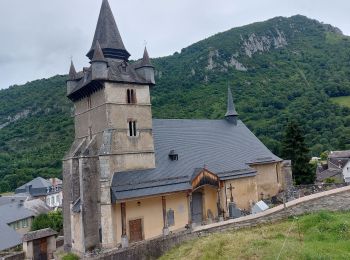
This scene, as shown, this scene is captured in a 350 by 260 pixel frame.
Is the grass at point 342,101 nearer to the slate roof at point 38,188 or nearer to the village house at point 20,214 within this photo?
the slate roof at point 38,188

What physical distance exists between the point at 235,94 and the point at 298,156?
177 feet

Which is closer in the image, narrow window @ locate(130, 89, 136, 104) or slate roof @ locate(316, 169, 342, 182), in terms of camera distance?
narrow window @ locate(130, 89, 136, 104)

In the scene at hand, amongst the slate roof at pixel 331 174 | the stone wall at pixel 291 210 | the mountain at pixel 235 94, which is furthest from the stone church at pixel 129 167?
the mountain at pixel 235 94

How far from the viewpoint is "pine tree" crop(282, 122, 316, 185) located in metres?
37.3

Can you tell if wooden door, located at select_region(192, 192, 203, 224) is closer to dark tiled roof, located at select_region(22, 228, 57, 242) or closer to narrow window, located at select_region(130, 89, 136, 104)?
narrow window, located at select_region(130, 89, 136, 104)

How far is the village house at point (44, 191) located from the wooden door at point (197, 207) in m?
50.3

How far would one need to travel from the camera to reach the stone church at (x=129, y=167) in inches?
845

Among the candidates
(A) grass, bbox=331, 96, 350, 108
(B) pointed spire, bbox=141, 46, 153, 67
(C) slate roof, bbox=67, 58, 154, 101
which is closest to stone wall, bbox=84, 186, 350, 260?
(C) slate roof, bbox=67, 58, 154, 101

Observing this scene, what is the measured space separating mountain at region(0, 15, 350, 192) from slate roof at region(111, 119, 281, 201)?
32.7 m

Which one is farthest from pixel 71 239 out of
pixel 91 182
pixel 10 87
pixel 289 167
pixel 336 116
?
pixel 10 87

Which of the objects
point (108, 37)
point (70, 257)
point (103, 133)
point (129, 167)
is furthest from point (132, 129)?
point (70, 257)

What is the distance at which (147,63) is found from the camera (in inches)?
961

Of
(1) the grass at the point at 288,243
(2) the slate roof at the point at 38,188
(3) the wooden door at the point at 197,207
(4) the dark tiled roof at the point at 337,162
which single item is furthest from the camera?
(2) the slate roof at the point at 38,188

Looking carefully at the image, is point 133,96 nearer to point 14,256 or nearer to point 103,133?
point 103,133
